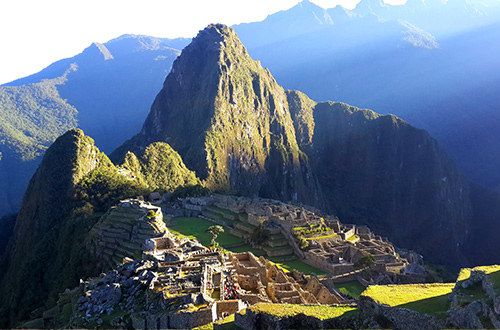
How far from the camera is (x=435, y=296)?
15508mm

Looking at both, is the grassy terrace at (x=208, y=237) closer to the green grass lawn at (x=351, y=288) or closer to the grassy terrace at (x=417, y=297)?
the green grass lawn at (x=351, y=288)

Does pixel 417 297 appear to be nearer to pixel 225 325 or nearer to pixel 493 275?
pixel 493 275

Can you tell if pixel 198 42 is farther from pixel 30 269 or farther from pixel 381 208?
pixel 30 269

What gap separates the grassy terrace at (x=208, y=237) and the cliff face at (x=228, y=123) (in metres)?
80.5

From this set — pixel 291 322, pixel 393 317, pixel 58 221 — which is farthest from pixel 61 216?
pixel 393 317

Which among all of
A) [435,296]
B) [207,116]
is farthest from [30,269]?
[207,116]

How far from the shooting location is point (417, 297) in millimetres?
15547

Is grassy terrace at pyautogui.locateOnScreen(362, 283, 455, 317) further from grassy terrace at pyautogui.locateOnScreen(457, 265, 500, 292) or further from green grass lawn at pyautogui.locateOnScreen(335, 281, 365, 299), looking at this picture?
green grass lawn at pyautogui.locateOnScreen(335, 281, 365, 299)

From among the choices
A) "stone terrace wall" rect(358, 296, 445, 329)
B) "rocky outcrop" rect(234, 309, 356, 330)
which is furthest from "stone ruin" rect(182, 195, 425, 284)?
"rocky outcrop" rect(234, 309, 356, 330)

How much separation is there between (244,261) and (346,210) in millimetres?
157668

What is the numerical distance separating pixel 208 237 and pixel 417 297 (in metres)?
35.6

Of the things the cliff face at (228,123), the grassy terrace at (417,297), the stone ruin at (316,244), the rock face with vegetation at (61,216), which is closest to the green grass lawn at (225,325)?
the grassy terrace at (417,297)

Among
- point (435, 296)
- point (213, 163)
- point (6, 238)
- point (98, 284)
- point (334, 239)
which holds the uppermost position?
point (435, 296)

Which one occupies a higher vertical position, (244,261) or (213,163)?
(244,261)
